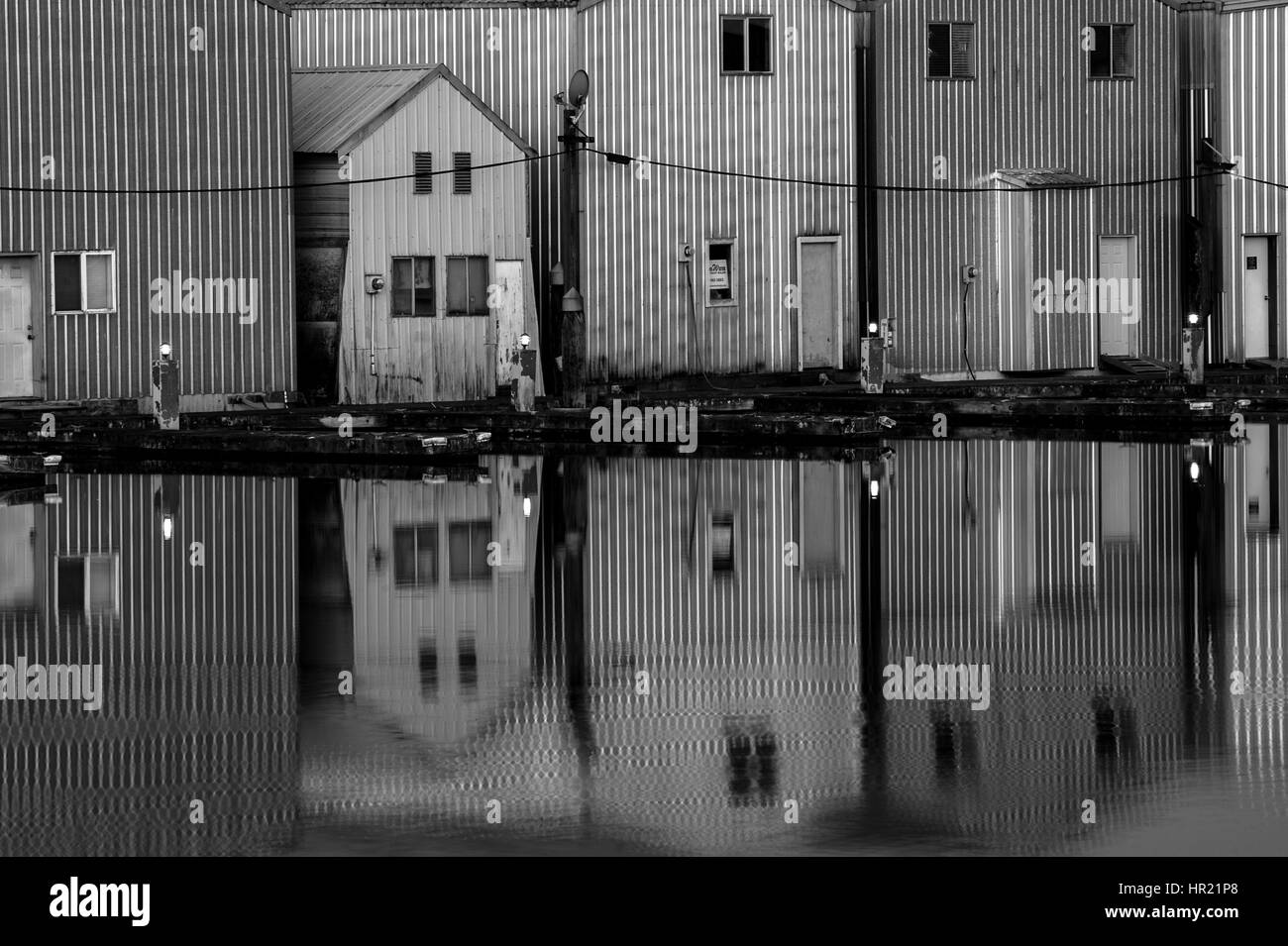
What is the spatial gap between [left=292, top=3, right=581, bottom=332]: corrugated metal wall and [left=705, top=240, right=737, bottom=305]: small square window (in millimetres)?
2813

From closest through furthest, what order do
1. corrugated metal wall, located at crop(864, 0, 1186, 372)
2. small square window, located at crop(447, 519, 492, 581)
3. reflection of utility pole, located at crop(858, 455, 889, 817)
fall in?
1. reflection of utility pole, located at crop(858, 455, 889, 817)
2. small square window, located at crop(447, 519, 492, 581)
3. corrugated metal wall, located at crop(864, 0, 1186, 372)

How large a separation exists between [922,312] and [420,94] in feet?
35.5

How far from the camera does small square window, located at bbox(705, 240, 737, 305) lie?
4041cm

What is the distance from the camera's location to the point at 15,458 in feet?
92.6

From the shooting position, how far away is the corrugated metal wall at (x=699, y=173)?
39688mm

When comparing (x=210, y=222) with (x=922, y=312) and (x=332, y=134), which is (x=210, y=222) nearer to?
(x=332, y=134)

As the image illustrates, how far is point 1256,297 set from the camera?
44406 millimetres

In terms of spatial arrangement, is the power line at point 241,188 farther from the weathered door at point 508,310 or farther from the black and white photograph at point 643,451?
the weathered door at point 508,310

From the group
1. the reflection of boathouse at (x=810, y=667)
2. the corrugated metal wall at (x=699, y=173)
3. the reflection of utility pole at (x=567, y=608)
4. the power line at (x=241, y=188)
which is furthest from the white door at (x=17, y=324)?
the reflection of boathouse at (x=810, y=667)

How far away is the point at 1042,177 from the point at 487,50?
10582 mm

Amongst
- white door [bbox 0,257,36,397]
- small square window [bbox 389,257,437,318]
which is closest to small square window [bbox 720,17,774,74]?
small square window [bbox 389,257,437,318]

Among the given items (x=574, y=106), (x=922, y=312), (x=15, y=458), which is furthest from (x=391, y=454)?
(x=922, y=312)

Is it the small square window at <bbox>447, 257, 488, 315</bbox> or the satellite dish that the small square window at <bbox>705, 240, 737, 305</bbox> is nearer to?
the small square window at <bbox>447, 257, 488, 315</bbox>

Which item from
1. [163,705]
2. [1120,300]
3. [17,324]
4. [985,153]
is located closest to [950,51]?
[985,153]
